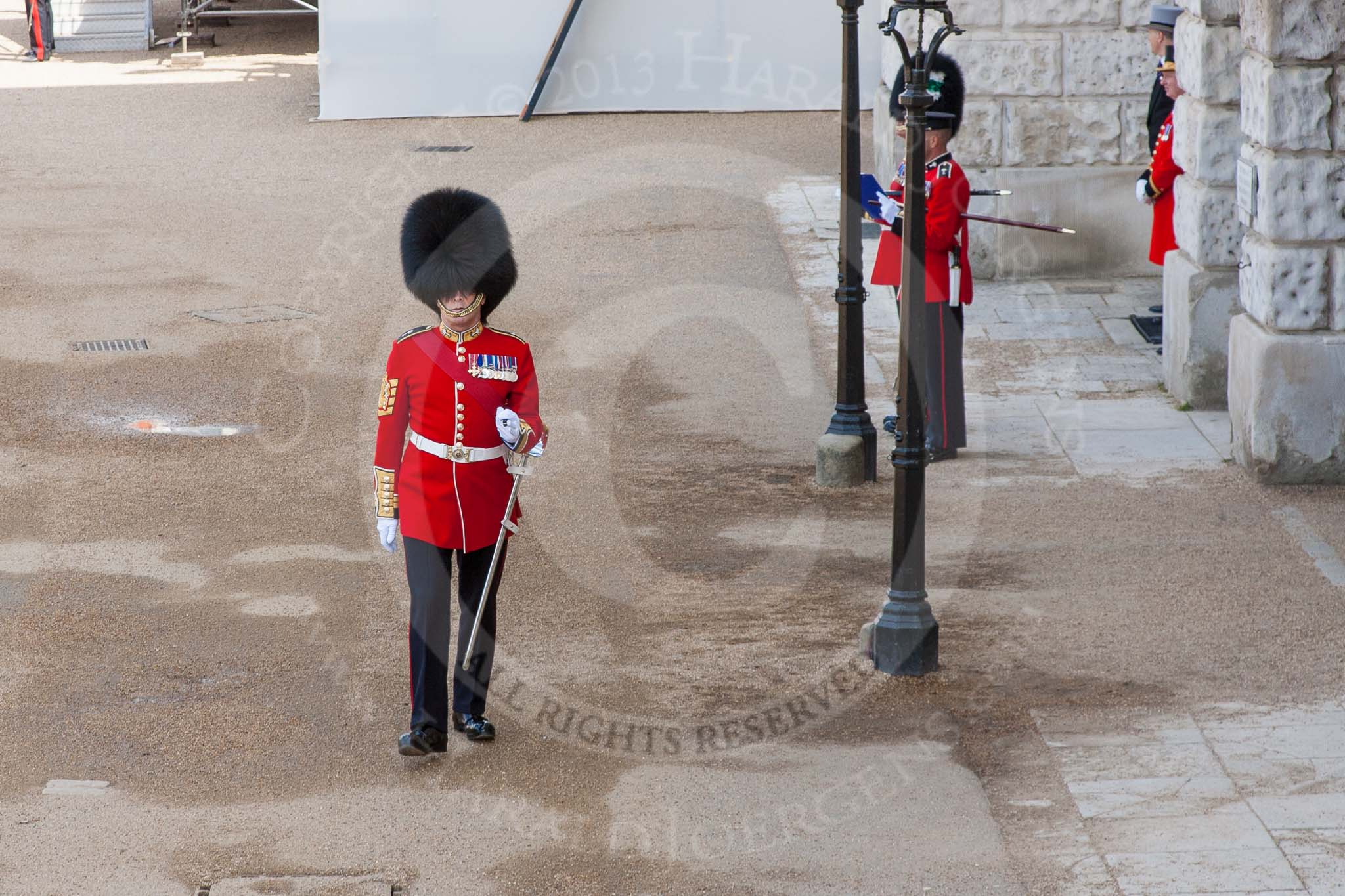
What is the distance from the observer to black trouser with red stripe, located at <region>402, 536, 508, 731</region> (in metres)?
5.52

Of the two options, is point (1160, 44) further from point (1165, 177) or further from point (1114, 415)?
point (1114, 415)

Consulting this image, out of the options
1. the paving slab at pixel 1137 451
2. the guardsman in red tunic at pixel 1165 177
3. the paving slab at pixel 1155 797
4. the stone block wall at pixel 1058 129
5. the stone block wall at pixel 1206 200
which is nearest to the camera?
the paving slab at pixel 1155 797

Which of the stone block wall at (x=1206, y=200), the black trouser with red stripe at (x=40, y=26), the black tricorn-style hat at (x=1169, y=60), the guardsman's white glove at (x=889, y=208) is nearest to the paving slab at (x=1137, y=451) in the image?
the stone block wall at (x=1206, y=200)

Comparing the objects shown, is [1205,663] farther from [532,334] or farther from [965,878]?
[532,334]

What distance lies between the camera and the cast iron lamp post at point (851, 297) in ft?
26.7

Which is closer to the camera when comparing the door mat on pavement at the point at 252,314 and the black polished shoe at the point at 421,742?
the black polished shoe at the point at 421,742

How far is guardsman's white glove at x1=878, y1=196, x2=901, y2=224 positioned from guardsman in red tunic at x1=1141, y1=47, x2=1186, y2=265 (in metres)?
2.77

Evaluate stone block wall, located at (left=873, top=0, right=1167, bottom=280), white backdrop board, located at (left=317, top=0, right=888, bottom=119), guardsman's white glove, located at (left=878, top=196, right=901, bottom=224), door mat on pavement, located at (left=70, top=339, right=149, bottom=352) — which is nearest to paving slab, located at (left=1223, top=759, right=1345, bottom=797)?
Result: guardsman's white glove, located at (left=878, top=196, right=901, bottom=224)

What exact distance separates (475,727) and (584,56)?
16.2 meters

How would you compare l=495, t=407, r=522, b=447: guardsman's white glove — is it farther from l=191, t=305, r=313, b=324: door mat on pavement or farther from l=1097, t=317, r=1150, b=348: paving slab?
l=191, t=305, r=313, b=324: door mat on pavement

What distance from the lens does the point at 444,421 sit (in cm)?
546

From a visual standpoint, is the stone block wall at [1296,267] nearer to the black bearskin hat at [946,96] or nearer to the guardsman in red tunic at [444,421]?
the black bearskin hat at [946,96]

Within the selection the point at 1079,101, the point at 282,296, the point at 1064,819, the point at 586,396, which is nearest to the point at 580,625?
the point at 1064,819

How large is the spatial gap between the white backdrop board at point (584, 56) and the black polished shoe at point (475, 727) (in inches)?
627
